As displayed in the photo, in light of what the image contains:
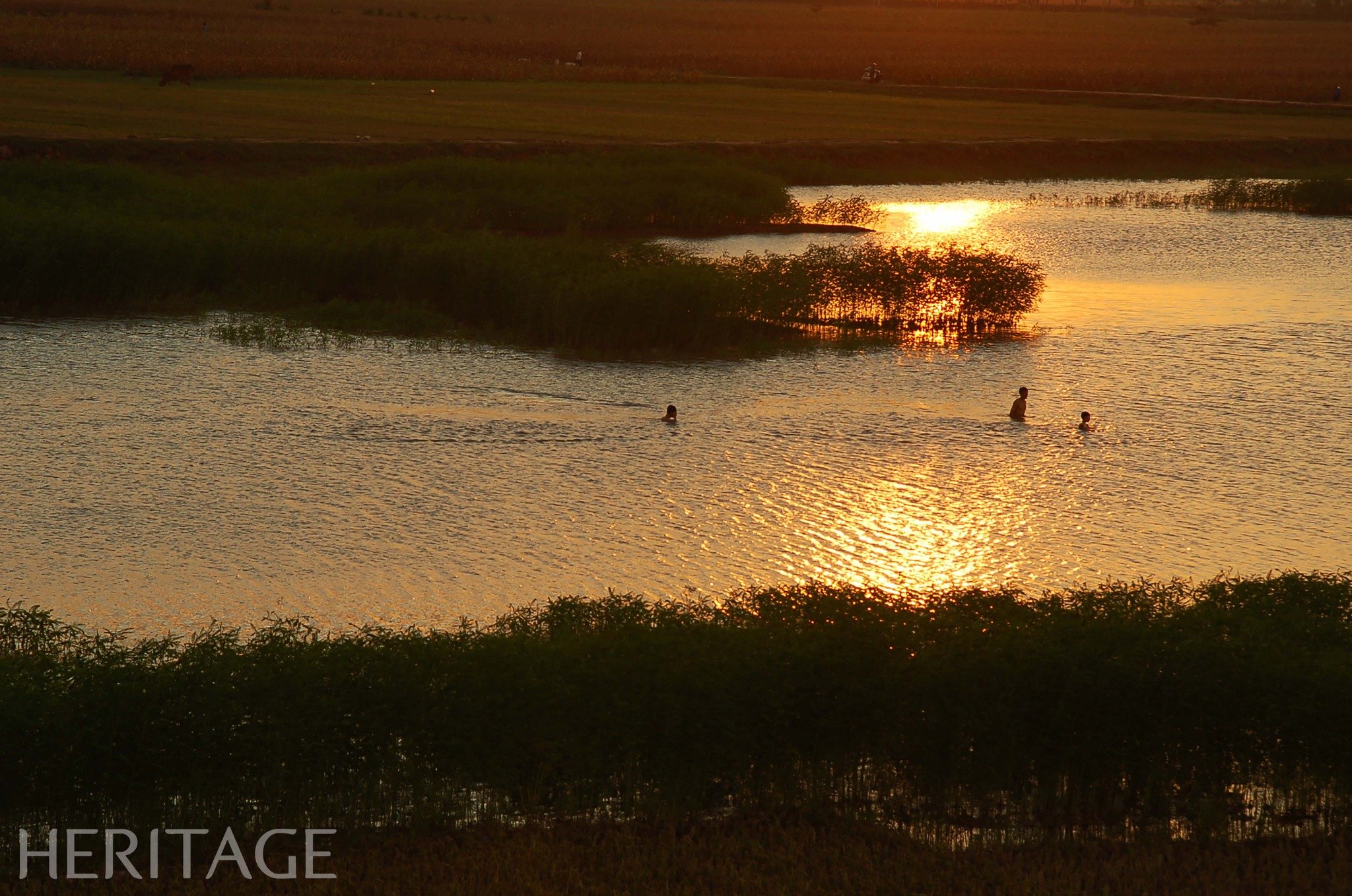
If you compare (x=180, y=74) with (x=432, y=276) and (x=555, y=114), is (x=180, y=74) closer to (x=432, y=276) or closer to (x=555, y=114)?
(x=555, y=114)

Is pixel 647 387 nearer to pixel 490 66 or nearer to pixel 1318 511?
pixel 1318 511

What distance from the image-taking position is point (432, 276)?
91.7 ft

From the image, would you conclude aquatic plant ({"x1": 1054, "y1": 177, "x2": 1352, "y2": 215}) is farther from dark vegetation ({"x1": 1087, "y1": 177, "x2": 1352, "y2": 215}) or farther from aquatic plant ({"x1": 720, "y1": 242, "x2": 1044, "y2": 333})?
aquatic plant ({"x1": 720, "y1": 242, "x2": 1044, "y2": 333})

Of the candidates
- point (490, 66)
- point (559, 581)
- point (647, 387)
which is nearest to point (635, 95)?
point (490, 66)

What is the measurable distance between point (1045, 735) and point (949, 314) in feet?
58.7

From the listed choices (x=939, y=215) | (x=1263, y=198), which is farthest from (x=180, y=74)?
(x=1263, y=198)

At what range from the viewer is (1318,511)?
16188 mm

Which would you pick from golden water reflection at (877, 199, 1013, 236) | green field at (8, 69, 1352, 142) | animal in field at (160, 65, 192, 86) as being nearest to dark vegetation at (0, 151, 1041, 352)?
golden water reflection at (877, 199, 1013, 236)

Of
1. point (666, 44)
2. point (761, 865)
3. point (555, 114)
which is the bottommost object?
point (761, 865)

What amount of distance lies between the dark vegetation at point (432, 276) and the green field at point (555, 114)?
1118 centimetres

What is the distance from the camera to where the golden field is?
7094 centimetres

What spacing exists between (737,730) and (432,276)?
19628 millimetres

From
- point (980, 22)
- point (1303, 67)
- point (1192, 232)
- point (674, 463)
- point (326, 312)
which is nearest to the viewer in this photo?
point (674, 463)

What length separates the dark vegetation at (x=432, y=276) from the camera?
25.3 metres
